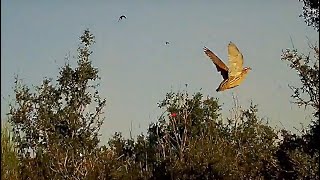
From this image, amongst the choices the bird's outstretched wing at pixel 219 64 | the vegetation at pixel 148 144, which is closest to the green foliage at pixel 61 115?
the vegetation at pixel 148 144

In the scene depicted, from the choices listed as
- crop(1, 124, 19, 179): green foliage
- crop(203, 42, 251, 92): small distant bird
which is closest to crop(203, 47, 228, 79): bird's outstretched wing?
crop(203, 42, 251, 92): small distant bird

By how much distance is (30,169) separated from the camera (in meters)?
27.0

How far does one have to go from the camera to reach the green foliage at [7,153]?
33.6 feet

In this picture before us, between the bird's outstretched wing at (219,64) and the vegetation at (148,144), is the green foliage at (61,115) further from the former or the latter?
the bird's outstretched wing at (219,64)

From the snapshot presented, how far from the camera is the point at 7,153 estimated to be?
10.4m

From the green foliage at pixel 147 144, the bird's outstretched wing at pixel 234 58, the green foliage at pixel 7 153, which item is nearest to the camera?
the green foliage at pixel 7 153

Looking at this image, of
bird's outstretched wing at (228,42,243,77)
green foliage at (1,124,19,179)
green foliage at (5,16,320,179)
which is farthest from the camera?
green foliage at (5,16,320,179)

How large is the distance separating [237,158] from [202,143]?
206 cm

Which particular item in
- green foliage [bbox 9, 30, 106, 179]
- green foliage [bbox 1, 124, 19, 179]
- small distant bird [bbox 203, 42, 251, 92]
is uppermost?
green foliage [bbox 9, 30, 106, 179]

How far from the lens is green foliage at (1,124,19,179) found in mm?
10234

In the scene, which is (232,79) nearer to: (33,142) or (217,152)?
(217,152)

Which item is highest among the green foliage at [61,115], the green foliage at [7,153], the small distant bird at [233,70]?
the green foliage at [61,115]

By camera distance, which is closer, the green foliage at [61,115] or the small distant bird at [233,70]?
the small distant bird at [233,70]

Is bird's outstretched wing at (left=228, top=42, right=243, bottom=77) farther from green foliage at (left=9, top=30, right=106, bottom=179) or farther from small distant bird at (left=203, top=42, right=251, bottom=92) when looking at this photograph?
green foliage at (left=9, top=30, right=106, bottom=179)
